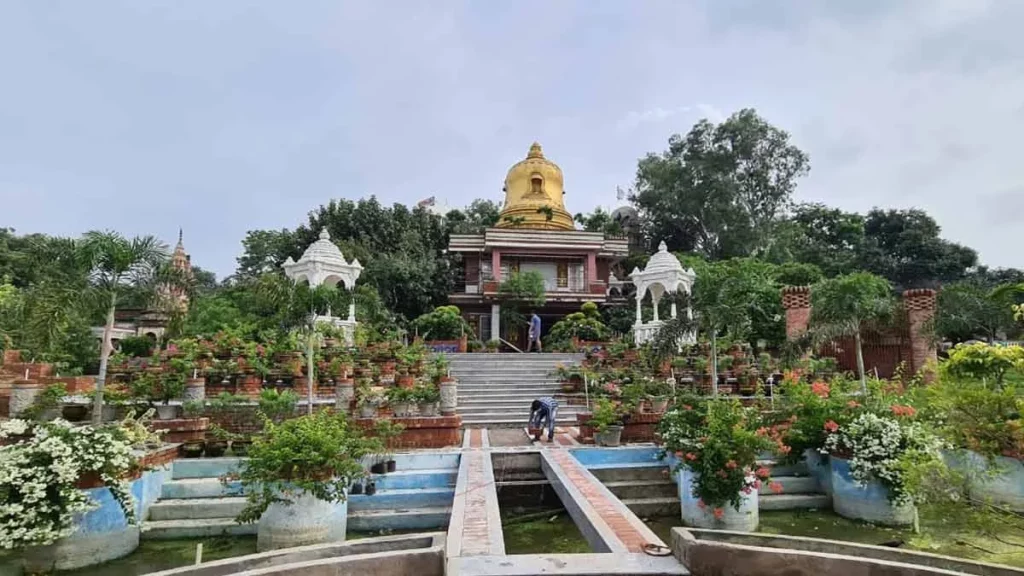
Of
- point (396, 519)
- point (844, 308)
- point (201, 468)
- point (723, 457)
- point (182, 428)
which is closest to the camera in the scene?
point (723, 457)

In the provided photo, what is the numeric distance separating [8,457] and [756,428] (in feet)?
22.8

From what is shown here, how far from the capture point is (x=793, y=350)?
36.7 ft

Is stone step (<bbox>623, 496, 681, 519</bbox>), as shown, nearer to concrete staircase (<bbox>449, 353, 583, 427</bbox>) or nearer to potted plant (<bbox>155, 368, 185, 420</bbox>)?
concrete staircase (<bbox>449, 353, 583, 427</bbox>)

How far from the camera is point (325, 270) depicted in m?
15.4

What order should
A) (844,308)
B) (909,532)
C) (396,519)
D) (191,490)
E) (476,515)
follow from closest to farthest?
(476,515), (909,532), (396,519), (191,490), (844,308)

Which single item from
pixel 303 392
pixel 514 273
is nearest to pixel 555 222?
pixel 514 273

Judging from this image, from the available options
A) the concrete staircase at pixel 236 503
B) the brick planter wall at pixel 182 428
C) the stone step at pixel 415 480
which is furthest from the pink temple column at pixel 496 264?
the stone step at pixel 415 480

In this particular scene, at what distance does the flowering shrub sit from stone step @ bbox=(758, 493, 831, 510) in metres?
0.82

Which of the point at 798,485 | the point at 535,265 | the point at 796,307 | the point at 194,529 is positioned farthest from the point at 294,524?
the point at 535,265

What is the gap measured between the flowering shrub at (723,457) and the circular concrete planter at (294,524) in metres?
3.53

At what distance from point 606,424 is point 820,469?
274cm

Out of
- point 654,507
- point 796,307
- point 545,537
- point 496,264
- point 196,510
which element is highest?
point 496,264

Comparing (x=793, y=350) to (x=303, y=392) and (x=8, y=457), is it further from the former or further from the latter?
(x=8, y=457)

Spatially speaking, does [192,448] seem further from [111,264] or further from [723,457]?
[723,457]
